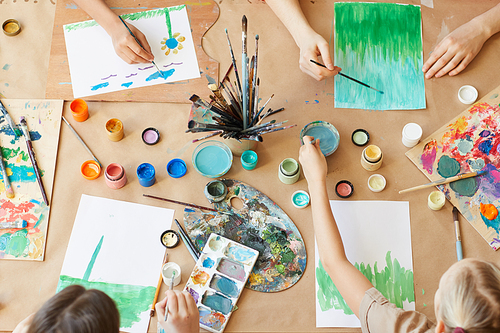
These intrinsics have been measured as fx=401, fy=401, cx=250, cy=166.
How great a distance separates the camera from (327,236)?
1.34 m

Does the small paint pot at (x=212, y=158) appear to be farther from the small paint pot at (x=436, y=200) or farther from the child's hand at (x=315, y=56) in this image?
the small paint pot at (x=436, y=200)

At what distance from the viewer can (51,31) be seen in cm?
175

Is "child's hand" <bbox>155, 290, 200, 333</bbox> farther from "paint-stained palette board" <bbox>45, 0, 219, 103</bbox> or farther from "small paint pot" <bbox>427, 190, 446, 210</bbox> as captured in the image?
"small paint pot" <bbox>427, 190, 446, 210</bbox>

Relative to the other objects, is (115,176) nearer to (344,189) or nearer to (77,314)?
(77,314)

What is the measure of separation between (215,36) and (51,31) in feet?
2.35

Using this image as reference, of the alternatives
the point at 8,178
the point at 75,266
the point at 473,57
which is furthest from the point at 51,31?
the point at 473,57

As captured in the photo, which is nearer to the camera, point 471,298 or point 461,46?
point 471,298

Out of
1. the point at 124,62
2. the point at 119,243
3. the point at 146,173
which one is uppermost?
the point at 124,62

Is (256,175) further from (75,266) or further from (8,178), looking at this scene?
(8,178)

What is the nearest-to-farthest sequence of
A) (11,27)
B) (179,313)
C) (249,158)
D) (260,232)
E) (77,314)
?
(77,314)
(179,313)
(260,232)
(249,158)
(11,27)

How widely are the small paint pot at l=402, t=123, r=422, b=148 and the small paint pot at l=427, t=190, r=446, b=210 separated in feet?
0.67

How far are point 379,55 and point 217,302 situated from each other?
1188mm

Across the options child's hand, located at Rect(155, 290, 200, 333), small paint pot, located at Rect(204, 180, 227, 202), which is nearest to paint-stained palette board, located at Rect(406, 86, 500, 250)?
small paint pot, located at Rect(204, 180, 227, 202)

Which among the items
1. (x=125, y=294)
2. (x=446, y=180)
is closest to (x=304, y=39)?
(x=446, y=180)
